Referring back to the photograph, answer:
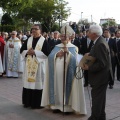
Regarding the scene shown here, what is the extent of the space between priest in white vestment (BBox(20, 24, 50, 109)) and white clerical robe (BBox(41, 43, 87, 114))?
1.40 feet

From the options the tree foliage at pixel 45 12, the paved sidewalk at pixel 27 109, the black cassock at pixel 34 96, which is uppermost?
the tree foliage at pixel 45 12

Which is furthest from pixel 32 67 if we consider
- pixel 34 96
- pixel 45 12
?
pixel 45 12

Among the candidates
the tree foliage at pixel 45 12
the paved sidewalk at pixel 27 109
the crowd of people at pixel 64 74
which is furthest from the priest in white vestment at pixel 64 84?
the tree foliage at pixel 45 12

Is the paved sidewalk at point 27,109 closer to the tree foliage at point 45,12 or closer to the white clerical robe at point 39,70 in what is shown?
the white clerical robe at point 39,70

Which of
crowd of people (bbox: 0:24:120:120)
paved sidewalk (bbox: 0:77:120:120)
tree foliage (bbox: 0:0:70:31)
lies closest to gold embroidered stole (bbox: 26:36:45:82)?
crowd of people (bbox: 0:24:120:120)

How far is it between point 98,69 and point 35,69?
2318mm

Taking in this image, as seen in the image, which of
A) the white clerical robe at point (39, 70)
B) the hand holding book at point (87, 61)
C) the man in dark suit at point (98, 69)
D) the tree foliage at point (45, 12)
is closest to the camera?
the man in dark suit at point (98, 69)

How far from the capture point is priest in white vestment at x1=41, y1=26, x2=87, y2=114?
20.6 ft

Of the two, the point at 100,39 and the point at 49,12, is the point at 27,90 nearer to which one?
the point at 100,39

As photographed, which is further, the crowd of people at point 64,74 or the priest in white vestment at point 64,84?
the priest in white vestment at point 64,84

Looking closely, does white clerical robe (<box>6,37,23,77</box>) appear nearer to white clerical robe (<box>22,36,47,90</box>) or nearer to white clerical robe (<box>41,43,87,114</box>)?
white clerical robe (<box>22,36,47,90</box>)

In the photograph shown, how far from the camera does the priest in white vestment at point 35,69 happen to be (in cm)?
694

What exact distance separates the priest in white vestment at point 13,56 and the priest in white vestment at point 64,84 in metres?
5.62

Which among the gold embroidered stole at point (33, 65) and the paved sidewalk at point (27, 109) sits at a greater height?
the gold embroidered stole at point (33, 65)
